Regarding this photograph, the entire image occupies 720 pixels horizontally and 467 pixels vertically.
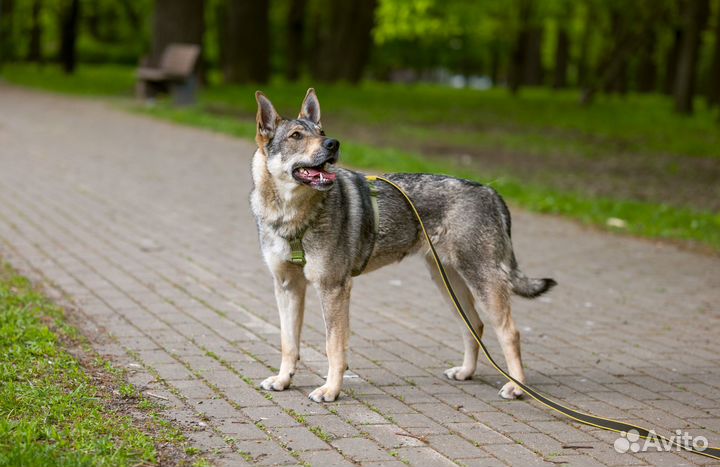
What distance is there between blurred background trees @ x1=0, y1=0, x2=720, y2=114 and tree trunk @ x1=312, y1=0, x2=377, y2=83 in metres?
0.04

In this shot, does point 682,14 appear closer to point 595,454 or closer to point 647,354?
point 647,354

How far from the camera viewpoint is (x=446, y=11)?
112ft

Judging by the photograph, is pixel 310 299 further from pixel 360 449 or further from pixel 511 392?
pixel 360 449

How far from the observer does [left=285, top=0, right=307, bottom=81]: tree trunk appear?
41000mm

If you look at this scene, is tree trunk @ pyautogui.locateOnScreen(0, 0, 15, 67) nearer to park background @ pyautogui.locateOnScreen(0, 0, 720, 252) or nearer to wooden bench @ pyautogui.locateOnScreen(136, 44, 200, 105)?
park background @ pyautogui.locateOnScreen(0, 0, 720, 252)

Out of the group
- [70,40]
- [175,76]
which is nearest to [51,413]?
[175,76]

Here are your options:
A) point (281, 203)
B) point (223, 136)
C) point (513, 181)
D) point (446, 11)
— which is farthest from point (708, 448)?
point (446, 11)

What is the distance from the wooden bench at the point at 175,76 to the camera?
23125 millimetres

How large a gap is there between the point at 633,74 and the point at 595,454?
6293 cm

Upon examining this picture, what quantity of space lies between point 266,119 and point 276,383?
1.59m

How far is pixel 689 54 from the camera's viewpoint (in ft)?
95.0

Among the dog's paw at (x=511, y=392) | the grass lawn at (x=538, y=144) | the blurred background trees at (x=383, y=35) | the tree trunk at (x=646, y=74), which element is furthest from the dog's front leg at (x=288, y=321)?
the tree trunk at (x=646, y=74)

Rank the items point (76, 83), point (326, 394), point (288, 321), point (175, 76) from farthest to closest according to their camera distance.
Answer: point (76, 83) → point (175, 76) → point (288, 321) → point (326, 394)

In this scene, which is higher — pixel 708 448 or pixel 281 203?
pixel 281 203
